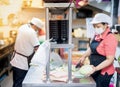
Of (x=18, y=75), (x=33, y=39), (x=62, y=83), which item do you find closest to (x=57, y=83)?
(x=62, y=83)

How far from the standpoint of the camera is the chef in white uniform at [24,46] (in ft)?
12.3

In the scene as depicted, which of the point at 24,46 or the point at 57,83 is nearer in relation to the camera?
the point at 57,83

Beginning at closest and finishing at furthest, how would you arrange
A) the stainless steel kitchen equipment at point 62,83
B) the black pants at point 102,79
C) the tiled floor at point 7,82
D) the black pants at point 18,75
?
the stainless steel kitchen equipment at point 62,83 < the black pants at point 102,79 < the black pants at point 18,75 < the tiled floor at point 7,82

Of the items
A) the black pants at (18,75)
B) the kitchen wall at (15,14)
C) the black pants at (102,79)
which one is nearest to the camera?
the black pants at (102,79)

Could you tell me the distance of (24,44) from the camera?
149 inches

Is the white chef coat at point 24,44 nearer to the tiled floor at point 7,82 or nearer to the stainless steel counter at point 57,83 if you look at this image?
the tiled floor at point 7,82

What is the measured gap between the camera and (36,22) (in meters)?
3.71

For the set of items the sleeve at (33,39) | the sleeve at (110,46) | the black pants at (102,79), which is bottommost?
the black pants at (102,79)

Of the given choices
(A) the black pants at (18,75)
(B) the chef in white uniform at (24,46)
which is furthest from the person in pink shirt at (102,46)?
(A) the black pants at (18,75)

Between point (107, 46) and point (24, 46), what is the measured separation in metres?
1.88

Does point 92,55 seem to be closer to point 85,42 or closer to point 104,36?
point 104,36

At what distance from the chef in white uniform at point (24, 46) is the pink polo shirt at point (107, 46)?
1575 millimetres

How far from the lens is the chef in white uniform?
376 cm

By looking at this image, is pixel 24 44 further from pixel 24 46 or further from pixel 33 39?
pixel 33 39
